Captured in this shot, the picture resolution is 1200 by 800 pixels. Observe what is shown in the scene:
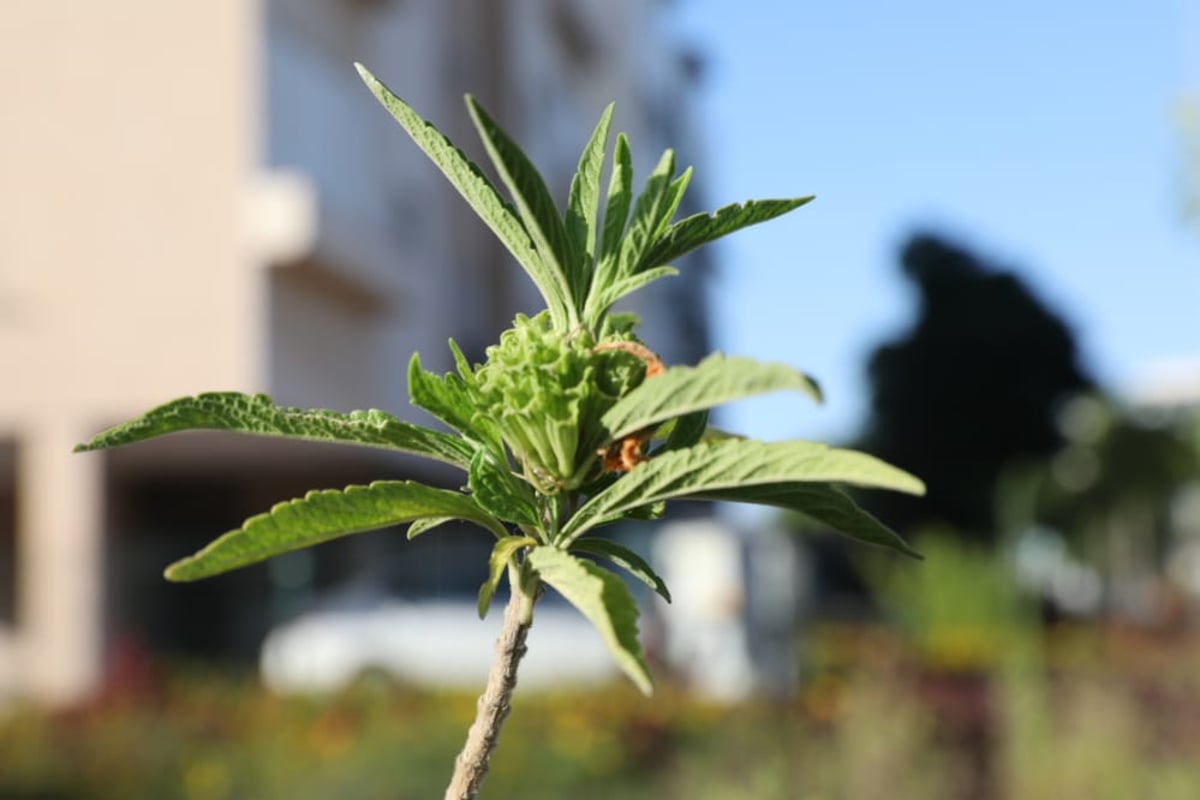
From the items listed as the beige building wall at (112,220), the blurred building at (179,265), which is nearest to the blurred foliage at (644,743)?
the blurred building at (179,265)

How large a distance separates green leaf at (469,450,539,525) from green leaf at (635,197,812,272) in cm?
8

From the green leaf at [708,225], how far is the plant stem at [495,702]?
12cm

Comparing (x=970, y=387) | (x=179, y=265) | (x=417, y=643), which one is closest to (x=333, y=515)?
(x=417, y=643)

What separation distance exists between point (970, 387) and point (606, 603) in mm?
31885

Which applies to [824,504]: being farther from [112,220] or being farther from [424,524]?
[112,220]

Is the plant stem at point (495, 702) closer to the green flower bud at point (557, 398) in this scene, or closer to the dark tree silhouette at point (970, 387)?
the green flower bud at point (557, 398)

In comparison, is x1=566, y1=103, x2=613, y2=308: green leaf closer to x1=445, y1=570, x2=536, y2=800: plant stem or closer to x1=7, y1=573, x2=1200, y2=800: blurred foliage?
x1=445, y1=570, x2=536, y2=800: plant stem

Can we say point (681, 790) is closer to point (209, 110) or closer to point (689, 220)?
point (689, 220)

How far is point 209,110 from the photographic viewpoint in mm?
12336

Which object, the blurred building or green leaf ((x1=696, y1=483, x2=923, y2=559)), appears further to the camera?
the blurred building

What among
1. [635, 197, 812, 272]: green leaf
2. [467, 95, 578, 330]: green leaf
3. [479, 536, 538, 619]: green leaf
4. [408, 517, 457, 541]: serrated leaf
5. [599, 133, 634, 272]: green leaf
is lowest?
[479, 536, 538, 619]: green leaf

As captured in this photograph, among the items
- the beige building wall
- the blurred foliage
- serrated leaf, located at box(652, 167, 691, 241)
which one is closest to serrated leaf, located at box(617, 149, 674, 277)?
serrated leaf, located at box(652, 167, 691, 241)

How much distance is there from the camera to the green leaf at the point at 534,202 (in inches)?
13.6

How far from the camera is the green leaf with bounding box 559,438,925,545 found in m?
0.33
